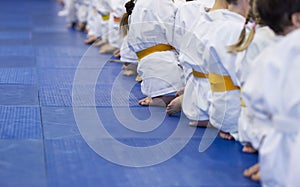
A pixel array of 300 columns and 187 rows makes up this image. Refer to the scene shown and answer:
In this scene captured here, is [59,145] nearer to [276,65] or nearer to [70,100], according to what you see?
[70,100]

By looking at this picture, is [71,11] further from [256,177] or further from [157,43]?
[256,177]

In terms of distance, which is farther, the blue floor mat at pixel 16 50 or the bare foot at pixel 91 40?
the bare foot at pixel 91 40

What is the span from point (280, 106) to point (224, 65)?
72 centimetres

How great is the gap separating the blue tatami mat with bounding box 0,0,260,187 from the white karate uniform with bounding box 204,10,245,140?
0.35ft

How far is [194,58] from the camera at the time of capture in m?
3.09

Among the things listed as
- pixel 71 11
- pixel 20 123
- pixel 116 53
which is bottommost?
pixel 71 11

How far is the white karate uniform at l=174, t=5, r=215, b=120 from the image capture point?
9.96 ft

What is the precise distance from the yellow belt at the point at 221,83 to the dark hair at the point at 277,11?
0.45m

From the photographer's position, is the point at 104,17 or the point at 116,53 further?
the point at 104,17

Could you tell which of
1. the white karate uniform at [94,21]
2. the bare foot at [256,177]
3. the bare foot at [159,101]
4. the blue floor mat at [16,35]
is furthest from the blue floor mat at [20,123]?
the blue floor mat at [16,35]

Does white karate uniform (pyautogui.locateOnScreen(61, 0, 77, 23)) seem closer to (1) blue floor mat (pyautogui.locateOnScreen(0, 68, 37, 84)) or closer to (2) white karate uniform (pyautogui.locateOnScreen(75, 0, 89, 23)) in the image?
(2) white karate uniform (pyautogui.locateOnScreen(75, 0, 89, 23))

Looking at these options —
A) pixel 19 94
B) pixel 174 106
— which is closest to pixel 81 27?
pixel 19 94

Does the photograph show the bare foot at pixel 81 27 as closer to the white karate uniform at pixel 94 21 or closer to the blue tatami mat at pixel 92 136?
the white karate uniform at pixel 94 21

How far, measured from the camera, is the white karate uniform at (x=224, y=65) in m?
2.77
